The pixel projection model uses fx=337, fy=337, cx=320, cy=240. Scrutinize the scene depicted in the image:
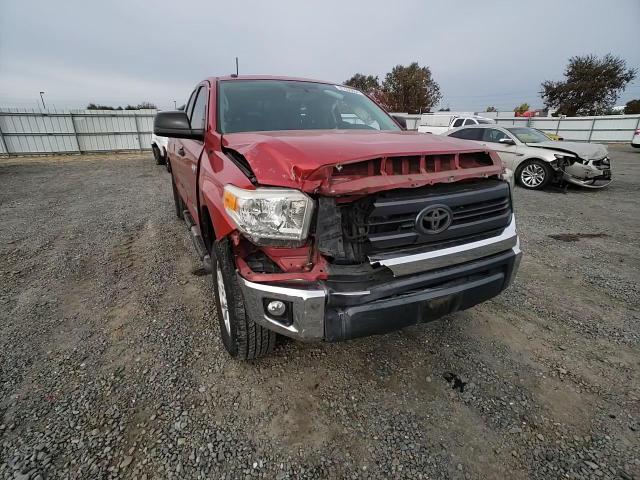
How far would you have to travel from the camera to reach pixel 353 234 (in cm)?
168

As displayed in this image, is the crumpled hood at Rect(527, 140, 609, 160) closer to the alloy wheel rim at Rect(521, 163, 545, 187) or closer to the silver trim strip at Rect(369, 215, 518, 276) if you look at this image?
the alloy wheel rim at Rect(521, 163, 545, 187)

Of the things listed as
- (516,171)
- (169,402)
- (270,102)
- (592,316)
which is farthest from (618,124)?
(169,402)

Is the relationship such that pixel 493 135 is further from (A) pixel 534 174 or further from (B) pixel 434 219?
(B) pixel 434 219

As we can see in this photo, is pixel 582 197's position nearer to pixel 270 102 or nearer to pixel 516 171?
pixel 516 171

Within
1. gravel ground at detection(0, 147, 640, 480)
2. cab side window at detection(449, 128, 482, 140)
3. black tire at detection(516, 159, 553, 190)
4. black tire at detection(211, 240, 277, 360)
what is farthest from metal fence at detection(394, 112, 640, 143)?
black tire at detection(211, 240, 277, 360)

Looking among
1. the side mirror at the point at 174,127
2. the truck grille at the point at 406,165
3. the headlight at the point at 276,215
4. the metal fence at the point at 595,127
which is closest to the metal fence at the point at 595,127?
the metal fence at the point at 595,127

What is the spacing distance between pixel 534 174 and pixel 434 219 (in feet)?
25.1

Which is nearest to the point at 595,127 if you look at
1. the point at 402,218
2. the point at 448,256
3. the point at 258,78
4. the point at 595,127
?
the point at 595,127

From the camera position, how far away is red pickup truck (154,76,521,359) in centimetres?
161

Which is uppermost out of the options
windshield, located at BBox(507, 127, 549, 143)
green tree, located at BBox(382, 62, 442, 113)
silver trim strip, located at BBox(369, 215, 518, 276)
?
green tree, located at BBox(382, 62, 442, 113)

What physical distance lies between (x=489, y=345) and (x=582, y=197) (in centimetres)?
644

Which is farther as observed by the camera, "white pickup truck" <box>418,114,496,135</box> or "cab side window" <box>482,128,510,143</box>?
"white pickup truck" <box>418,114,496,135</box>

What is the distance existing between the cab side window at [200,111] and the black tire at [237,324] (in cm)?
140

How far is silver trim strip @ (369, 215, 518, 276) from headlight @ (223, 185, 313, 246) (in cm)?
39
